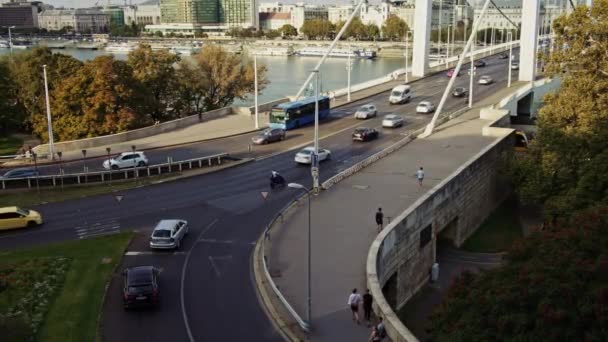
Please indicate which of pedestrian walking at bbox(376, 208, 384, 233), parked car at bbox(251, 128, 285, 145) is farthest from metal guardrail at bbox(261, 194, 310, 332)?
parked car at bbox(251, 128, 285, 145)

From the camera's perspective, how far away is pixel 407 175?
3400 centimetres

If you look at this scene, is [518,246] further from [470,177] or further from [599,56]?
[599,56]

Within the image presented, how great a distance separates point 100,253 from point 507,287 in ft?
49.5

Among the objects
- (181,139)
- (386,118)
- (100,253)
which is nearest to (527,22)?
(386,118)

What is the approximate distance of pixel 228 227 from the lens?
27.7 meters

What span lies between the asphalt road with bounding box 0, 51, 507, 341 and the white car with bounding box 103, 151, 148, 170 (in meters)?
3.54

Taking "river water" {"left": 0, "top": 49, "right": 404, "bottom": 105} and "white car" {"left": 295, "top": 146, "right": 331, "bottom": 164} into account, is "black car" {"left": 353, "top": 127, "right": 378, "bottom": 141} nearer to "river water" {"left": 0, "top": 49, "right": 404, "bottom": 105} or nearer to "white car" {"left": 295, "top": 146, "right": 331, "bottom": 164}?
"white car" {"left": 295, "top": 146, "right": 331, "bottom": 164}

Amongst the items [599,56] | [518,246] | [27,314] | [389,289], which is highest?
[599,56]

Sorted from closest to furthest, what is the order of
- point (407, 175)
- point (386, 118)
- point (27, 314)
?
point (27, 314)
point (407, 175)
point (386, 118)

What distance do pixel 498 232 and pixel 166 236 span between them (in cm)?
2001

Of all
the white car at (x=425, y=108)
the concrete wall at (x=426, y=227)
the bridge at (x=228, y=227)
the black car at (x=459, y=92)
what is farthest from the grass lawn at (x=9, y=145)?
the black car at (x=459, y=92)

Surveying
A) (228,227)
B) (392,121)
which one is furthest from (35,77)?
(228,227)

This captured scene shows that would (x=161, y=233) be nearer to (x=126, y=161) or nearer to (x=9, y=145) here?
(x=126, y=161)

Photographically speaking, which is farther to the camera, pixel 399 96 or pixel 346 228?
pixel 399 96
